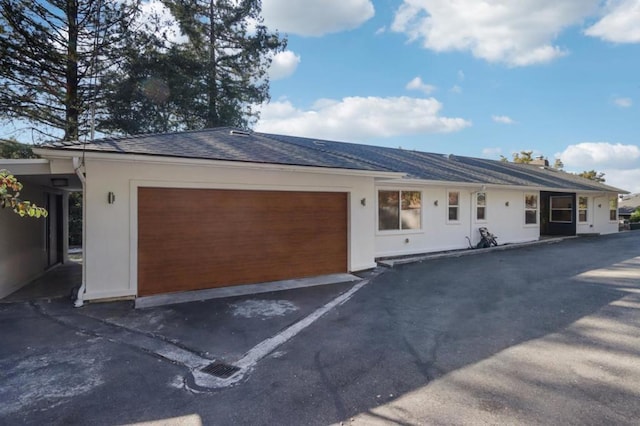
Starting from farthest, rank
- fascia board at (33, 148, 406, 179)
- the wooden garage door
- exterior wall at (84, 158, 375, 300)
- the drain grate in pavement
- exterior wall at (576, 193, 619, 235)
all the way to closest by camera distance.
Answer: exterior wall at (576, 193, 619, 235)
the wooden garage door
exterior wall at (84, 158, 375, 300)
fascia board at (33, 148, 406, 179)
the drain grate in pavement

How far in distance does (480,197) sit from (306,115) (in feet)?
44.1

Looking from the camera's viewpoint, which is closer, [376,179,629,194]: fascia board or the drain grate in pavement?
the drain grate in pavement

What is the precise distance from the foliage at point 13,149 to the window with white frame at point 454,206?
683 inches

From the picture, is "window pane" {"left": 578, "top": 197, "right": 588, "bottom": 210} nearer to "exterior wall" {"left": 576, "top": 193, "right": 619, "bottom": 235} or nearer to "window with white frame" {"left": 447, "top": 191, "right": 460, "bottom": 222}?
"exterior wall" {"left": 576, "top": 193, "right": 619, "bottom": 235}

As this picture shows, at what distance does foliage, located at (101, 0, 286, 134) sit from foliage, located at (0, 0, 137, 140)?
87cm

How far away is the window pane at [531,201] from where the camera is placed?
16.3 metres

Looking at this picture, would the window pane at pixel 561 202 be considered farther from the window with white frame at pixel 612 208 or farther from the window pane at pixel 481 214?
the window pane at pixel 481 214

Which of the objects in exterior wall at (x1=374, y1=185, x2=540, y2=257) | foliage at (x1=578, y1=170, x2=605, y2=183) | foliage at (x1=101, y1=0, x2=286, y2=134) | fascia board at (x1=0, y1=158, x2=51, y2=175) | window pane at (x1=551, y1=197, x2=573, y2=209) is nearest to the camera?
fascia board at (x1=0, y1=158, x2=51, y2=175)

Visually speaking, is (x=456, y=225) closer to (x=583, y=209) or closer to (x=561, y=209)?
(x=561, y=209)

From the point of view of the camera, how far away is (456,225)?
13.6 metres

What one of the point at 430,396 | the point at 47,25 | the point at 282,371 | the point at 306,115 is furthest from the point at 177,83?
the point at 430,396

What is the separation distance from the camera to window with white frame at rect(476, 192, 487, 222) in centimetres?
1438

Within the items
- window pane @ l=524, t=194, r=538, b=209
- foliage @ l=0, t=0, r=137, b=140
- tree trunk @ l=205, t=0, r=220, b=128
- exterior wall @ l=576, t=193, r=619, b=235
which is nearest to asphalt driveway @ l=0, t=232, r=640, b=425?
window pane @ l=524, t=194, r=538, b=209

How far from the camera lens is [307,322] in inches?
224
